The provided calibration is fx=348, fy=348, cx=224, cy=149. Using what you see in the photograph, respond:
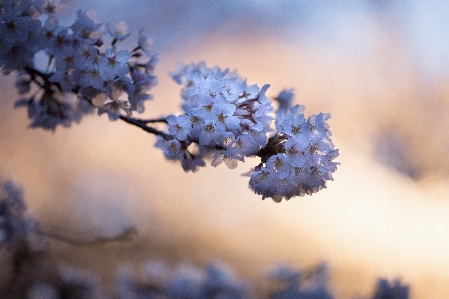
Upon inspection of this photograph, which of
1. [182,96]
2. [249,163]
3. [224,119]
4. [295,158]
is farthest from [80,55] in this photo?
[249,163]

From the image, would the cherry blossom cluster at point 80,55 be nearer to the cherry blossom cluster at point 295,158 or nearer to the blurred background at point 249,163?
the cherry blossom cluster at point 295,158

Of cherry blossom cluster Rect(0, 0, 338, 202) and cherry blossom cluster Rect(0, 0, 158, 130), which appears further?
cherry blossom cluster Rect(0, 0, 158, 130)

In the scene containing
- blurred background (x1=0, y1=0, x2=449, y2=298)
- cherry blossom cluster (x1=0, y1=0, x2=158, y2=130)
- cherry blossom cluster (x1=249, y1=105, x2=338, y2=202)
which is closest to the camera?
cherry blossom cluster (x1=249, y1=105, x2=338, y2=202)

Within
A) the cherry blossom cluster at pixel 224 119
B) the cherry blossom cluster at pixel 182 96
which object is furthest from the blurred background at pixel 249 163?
the cherry blossom cluster at pixel 224 119

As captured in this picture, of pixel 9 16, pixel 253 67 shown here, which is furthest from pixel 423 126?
pixel 9 16

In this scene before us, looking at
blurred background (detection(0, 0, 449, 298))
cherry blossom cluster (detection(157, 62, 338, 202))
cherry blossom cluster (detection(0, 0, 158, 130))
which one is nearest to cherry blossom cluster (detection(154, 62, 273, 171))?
cherry blossom cluster (detection(157, 62, 338, 202))

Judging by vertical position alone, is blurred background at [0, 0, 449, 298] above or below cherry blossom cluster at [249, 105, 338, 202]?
above

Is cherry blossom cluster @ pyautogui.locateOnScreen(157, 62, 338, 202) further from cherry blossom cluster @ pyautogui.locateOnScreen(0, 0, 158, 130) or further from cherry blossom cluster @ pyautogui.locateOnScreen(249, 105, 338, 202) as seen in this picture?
cherry blossom cluster @ pyautogui.locateOnScreen(0, 0, 158, 130)
